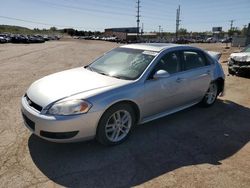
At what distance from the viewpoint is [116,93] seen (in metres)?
3.78

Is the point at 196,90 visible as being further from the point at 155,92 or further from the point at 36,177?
the point at 36,177

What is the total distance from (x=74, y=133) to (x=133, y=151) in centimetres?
96

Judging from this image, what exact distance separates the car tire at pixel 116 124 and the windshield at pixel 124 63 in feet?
1.90

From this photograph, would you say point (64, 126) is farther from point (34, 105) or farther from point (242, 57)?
point (242, 57)

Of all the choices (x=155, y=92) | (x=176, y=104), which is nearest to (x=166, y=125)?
(x=176, y=104)

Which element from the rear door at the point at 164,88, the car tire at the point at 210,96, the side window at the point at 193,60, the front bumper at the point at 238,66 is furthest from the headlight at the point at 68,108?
the front bumper at the point at 238,66

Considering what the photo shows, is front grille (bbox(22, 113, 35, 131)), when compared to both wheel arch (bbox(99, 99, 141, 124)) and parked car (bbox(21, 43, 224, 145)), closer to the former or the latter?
parked car (bbox(21, 43, 224, 145))

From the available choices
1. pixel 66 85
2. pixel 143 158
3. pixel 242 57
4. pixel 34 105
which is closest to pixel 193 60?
pixel 143 158

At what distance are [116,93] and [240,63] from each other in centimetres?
825

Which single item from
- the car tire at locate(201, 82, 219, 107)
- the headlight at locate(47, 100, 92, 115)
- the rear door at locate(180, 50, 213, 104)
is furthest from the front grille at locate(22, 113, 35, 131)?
the car tire at locate(201, 82, 219, 107)

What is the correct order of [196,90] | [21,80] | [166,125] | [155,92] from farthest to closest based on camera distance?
[21,80]
[196,90]
[166,125]
[155,92]

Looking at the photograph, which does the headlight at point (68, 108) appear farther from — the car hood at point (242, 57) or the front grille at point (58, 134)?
the car hood at point (242, 57)

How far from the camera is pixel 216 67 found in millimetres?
6059

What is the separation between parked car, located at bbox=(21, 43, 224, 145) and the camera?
347 centimetres
